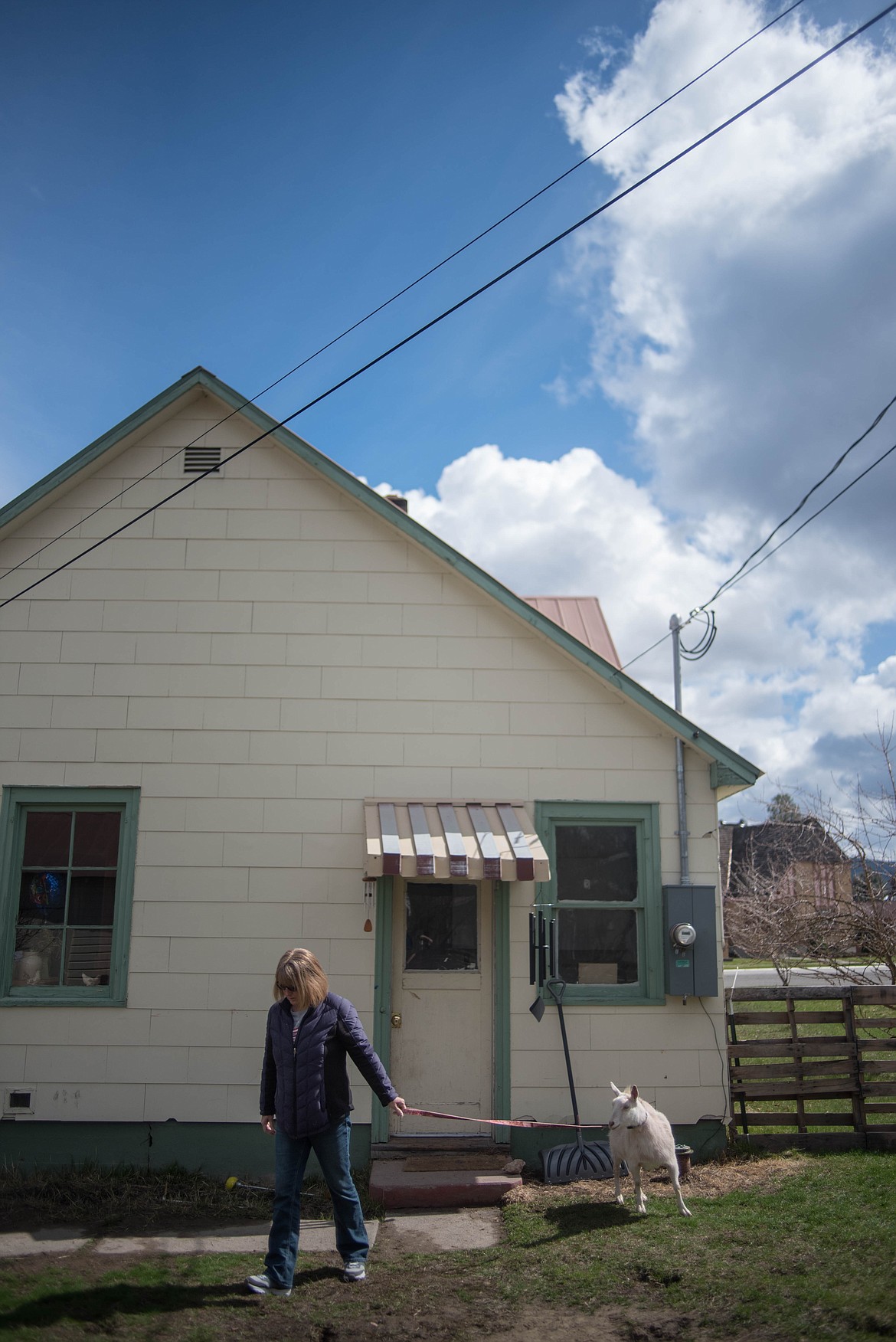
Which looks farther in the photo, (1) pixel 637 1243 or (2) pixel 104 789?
(2) pixel 104 789

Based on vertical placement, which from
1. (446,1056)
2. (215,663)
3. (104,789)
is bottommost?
(446,1056)

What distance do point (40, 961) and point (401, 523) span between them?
171 inches

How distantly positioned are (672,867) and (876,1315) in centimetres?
387

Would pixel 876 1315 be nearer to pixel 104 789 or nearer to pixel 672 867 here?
pixel 672 867

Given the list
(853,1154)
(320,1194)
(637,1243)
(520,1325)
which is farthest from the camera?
(853,1154)

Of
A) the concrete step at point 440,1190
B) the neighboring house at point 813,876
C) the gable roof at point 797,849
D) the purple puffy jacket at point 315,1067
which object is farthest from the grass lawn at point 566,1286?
the gable roof at point 797,849

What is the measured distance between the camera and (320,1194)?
7.41 meters

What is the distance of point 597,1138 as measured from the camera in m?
7.88

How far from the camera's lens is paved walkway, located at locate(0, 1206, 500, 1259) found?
20.4 feet

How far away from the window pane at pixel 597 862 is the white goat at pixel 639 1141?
1.93 meters

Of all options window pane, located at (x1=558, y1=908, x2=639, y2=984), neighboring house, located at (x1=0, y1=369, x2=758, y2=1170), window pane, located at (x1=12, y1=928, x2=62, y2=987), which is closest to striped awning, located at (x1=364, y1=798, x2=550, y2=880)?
neighboring house, located at (x1=0, y1=369, x2=758, y2=1170)

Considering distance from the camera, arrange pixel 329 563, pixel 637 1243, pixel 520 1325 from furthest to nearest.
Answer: pixel 329 563, pixel 637 1243, pixel 520 1325

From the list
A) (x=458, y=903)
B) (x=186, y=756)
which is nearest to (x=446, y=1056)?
(x=458, y=903)

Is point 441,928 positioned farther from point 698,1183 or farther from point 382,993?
point 698,1183
